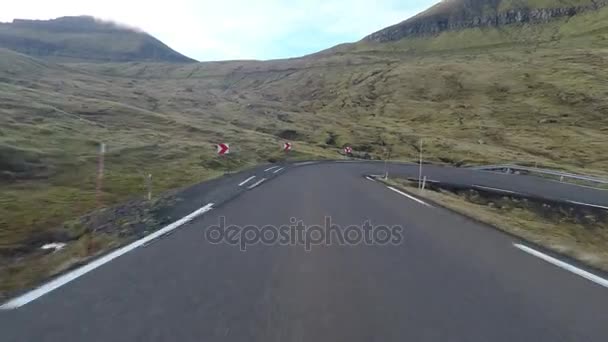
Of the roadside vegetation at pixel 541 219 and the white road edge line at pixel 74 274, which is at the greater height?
the white road edge line at pixel 74 274

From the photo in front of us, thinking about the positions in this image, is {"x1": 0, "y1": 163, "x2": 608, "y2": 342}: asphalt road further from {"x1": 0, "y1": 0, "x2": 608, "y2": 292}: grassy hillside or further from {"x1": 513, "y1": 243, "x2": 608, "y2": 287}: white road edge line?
{"x1": 0, "y1": 0, "x2": 608, "y2": 292}: grassy hillside

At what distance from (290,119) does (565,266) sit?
3098 inches

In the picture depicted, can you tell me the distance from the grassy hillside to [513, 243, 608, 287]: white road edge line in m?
9.55

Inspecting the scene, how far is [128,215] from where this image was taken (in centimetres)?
1145

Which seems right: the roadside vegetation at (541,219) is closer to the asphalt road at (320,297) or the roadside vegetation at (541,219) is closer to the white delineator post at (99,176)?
the asphalt road at (320,297)

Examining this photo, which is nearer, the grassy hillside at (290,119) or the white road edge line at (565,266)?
the white road edge line at (565,266)

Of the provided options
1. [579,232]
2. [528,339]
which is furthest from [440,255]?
[579,232]

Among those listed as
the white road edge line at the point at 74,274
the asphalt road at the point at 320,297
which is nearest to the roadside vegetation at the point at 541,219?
the asphalt road at the point at 320,297

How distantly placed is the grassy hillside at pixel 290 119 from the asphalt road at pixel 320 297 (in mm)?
4686

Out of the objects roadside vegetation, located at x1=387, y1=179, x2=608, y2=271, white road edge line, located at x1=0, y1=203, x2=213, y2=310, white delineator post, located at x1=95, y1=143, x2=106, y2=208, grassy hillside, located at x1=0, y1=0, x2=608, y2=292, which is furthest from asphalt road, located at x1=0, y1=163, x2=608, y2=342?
white delineator post, located at x1=95, y1=143, x2=106, y2=208

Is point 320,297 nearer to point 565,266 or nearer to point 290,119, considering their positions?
point 565,266

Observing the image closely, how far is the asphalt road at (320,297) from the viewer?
168 inches

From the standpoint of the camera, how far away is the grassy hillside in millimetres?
22406

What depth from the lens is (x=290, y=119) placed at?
8475cm
